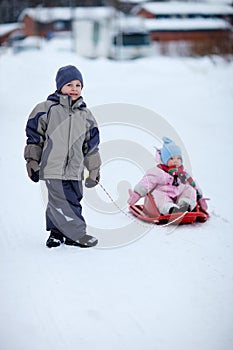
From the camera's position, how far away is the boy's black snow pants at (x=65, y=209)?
389 centimetres

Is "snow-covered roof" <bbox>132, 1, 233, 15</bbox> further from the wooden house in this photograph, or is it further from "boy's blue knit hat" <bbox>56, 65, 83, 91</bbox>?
"boy's blue knit hat" <bbox>56, 65, 83, 91</bbox>

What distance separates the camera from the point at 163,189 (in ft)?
A: 15.6

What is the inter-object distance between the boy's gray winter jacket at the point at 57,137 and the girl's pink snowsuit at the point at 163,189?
1.05 m

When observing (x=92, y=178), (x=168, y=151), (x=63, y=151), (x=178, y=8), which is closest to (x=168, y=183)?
(x=168, y=151)

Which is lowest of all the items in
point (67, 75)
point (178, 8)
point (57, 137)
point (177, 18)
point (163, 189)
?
point (163, 189)

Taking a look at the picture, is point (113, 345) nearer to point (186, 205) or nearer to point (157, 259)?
point (157, 259)

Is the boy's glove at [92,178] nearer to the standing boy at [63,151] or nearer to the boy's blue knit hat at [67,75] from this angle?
the standing boy at [63,151]

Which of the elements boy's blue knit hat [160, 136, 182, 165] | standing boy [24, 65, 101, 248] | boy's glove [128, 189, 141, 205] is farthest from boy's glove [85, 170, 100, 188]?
boy's blue knit hat [160, 136, 182, 165]

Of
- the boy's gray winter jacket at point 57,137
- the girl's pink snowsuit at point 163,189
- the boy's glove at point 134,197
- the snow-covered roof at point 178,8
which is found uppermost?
the snow-covered roof at point 178,8

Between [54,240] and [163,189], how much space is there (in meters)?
1.29

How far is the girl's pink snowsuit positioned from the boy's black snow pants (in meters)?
0.99

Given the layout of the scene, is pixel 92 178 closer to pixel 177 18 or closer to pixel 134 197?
pixel 134 197

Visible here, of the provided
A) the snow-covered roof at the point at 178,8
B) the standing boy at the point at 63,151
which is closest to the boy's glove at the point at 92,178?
the standing boy at the point at 63,151

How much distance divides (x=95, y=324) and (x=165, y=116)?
28.1ft
